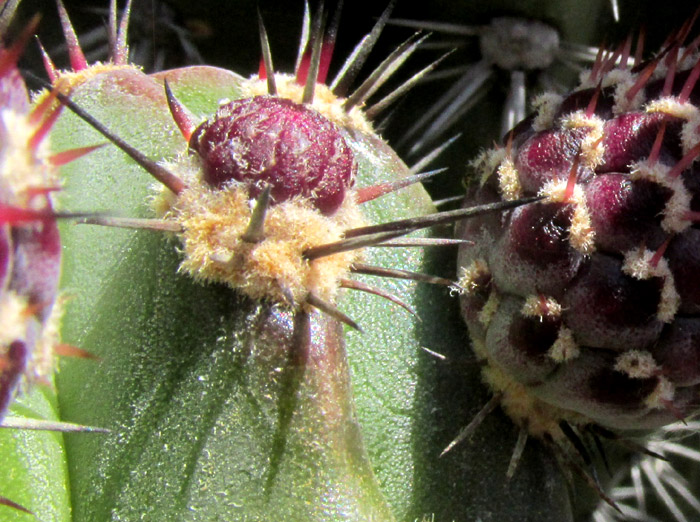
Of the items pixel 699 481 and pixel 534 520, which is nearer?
pixel 534 520

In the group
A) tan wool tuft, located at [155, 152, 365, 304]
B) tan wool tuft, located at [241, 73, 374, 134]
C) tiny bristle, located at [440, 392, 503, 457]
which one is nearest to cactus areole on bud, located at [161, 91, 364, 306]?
tan wool tuft, located at [155, 152, 365, 304]

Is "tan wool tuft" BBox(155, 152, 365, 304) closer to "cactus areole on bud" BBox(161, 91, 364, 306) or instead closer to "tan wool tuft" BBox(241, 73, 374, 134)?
"cactus areole on bud" BBox(161, 91, 364, 306)

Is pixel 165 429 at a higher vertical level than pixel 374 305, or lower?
lower

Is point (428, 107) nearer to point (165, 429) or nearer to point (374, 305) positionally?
point (374, 305)

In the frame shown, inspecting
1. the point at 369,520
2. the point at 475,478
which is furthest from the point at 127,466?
the point at 475,478

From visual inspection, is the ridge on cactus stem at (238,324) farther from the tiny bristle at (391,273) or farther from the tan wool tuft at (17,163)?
the tan wool tuft at (17,163)

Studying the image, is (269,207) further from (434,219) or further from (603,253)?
(603,253)

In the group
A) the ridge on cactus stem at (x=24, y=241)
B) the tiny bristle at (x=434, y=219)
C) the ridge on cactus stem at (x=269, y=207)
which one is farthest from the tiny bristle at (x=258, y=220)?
the ridge on cactus stem at (x=24, y=241)
